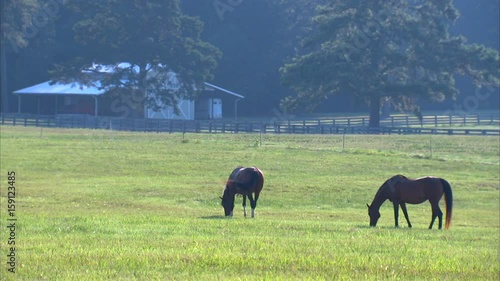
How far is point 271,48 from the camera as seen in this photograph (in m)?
97.6

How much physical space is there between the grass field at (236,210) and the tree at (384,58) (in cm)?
855

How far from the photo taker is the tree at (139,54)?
247ft

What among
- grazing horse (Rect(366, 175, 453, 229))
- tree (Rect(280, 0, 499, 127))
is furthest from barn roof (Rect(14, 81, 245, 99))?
grazing horse (Rect(366, 175, 453, 229))

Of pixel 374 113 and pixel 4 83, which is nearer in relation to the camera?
pixel 374 113

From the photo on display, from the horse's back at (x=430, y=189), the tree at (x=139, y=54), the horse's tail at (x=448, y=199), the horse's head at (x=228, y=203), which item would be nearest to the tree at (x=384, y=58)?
the tree at (x=139, y=54)

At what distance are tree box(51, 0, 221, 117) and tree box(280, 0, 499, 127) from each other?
1234cm

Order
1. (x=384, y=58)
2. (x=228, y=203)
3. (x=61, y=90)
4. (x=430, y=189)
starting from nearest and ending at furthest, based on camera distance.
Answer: (x=430, y=189) < (x=228, y=203) < (x=384, y=58) < (x=61, y=90)

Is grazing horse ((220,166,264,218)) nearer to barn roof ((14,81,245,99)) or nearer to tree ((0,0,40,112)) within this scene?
barn roof ((14,81,245,99))

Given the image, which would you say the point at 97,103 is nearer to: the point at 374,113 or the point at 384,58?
the point at 374,113

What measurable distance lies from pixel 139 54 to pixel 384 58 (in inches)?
857

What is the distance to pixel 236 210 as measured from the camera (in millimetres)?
26344

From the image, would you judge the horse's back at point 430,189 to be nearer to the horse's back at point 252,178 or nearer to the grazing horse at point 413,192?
the grazing horse at point 413,192

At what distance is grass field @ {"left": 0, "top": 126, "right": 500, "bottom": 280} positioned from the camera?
37.9 ft

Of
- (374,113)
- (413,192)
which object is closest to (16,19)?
(374,113)
